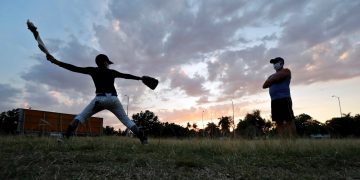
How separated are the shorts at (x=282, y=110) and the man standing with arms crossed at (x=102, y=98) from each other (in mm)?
3314

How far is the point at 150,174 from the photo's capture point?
462cm

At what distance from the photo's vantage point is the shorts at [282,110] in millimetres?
8703

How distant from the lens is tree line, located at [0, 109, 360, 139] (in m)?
12.3

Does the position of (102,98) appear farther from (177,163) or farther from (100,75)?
(177,163)

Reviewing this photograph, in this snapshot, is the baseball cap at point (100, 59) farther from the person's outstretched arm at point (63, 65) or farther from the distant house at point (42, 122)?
the distant house at point (42, 122)

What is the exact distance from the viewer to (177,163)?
527 cm

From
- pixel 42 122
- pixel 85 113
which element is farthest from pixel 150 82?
pixel 42 122

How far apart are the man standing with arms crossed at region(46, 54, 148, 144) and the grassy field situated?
0.97m

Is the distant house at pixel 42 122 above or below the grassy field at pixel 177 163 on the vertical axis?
above

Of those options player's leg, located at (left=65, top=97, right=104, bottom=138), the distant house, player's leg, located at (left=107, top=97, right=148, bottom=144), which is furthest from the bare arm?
the distant house

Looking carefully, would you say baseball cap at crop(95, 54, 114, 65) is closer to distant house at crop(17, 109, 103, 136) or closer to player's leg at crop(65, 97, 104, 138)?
player's leg at crop(65, 97, 104, 138)

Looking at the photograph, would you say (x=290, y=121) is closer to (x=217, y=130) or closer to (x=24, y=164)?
(x=217, y=130)

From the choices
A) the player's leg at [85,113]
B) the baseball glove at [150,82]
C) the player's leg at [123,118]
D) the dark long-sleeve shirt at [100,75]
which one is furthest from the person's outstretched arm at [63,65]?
the baseball glove at [150,82]

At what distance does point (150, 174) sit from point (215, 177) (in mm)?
844
